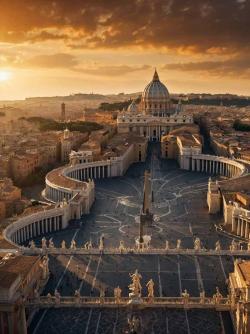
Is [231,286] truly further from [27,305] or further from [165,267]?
[27,305]

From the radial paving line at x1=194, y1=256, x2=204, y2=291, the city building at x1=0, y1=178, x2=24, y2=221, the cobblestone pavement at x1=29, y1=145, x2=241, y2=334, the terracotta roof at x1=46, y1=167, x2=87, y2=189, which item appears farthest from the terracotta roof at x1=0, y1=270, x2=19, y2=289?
the terracotta roof at x1=46, y1=167, x2=87, y2=189

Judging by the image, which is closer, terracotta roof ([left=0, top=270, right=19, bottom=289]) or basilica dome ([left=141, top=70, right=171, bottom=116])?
terracotta roof ([left=0, top=270, right=19, bottom=289])

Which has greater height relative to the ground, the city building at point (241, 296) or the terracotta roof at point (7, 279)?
the terracotta roof at point (7, 279)

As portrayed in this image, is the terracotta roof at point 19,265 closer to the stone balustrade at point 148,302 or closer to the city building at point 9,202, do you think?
the stone balustrade at point 148,302

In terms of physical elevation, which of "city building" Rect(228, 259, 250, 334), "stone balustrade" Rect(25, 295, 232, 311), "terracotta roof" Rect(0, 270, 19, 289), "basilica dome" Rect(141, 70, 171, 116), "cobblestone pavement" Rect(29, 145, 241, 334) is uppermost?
"basilica dome" Rect(141, 70, 171, 116)

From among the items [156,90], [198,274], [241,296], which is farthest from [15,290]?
[156,90]

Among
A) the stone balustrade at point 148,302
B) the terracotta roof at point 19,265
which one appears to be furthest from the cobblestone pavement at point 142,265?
the terracotta roof at point 19,265

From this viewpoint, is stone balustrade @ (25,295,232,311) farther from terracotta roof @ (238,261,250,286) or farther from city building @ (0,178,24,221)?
city building @ (0,178,24,221)
